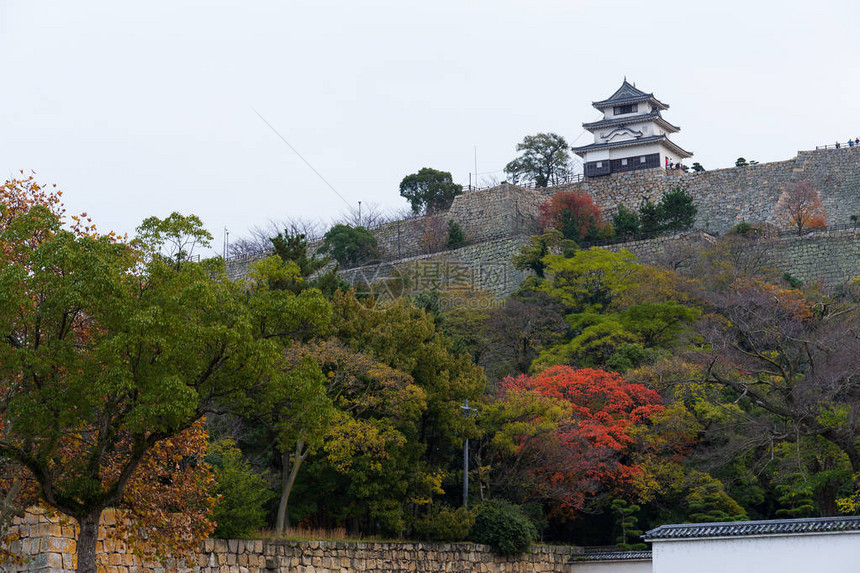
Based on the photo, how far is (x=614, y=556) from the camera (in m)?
21.0

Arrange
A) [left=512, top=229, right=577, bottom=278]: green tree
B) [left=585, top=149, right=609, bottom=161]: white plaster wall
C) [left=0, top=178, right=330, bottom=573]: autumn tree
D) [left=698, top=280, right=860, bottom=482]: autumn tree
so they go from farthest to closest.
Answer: [left=585, top=149, right=609, bottom=161]: white plaster wall, [left=512, top=229, right=577, bottom=278]: green tree, [left=698, top=280, right=860, bottom=482]: autumn tree, [left=0, top=178, right=330, bottom=573]: autumn tree

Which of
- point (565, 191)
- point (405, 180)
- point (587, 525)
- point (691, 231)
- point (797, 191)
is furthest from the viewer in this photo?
point (405, 180)

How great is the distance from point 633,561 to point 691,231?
18.5m

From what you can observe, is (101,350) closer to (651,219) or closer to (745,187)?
(651,219)

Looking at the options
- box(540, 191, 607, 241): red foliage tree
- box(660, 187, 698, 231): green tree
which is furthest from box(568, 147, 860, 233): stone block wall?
box(660, 187, 698, 231): green tree

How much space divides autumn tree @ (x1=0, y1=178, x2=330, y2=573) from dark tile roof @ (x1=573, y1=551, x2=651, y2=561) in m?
10.9

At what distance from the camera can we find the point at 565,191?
1658 inches

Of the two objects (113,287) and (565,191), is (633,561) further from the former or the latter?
(565,191)

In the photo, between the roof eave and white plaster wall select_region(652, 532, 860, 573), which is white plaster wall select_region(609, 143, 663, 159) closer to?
the roof eave

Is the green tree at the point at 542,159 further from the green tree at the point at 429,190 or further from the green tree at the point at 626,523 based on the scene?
the green tree at the point at 626,523

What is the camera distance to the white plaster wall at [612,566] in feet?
66.8

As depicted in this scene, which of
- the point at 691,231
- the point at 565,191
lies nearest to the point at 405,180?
the point at 565,191

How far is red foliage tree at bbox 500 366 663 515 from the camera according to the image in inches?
837

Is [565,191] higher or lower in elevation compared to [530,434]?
higher
